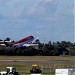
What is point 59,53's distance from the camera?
132m

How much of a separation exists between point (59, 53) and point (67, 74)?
98.5 meters

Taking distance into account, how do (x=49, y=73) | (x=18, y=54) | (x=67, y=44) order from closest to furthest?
(x=49, y=73) → (x=18, y=54) → (x=67, y=44)

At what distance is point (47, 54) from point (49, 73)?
7198cm

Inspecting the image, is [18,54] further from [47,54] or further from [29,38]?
[29,38]

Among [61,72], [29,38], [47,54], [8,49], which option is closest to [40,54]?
[47,54]

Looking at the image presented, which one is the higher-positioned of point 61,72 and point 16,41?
point 16,41

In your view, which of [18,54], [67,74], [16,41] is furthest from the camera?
[16,41]

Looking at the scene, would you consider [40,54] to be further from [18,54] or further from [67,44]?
[67,44]

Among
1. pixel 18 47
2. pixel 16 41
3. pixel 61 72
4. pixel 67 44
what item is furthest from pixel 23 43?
pixel 61 72

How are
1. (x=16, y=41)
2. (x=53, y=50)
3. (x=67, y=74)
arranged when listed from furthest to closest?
(x=16, y=41)
(x=53, y=50)
(x=67, y=74)

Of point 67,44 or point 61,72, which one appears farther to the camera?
point 67,44

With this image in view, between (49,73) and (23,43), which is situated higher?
(23,43)

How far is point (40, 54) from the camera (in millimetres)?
126812

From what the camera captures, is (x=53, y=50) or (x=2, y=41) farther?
(x=2, y=41)
